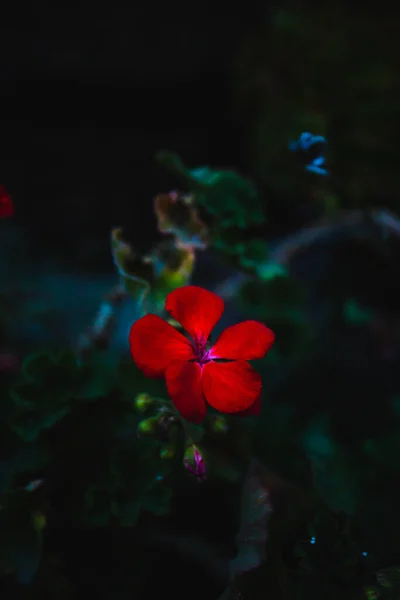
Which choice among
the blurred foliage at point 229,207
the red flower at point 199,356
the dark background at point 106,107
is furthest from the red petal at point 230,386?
the dark background at point 106,107

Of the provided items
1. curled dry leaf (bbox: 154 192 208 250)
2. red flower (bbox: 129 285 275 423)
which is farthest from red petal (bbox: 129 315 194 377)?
curled dry leaf (bbox: 154 192 208 250)

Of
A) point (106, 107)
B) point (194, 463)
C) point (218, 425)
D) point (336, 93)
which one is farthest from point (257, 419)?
point (106, 107)

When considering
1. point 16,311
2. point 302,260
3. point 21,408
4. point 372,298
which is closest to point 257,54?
point 302,260

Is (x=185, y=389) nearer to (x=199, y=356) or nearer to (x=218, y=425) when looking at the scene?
(x=199, y=356)

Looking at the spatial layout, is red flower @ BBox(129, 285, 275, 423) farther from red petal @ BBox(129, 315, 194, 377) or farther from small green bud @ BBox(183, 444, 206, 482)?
small green bud @ BBox(183, 444, 206, 482)

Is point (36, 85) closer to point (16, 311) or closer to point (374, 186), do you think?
point (16, 311)

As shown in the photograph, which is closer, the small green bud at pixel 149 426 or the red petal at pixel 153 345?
the red petal at pixel 153 345

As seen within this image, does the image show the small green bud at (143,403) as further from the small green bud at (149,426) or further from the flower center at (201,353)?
the flower center at (201,353)
